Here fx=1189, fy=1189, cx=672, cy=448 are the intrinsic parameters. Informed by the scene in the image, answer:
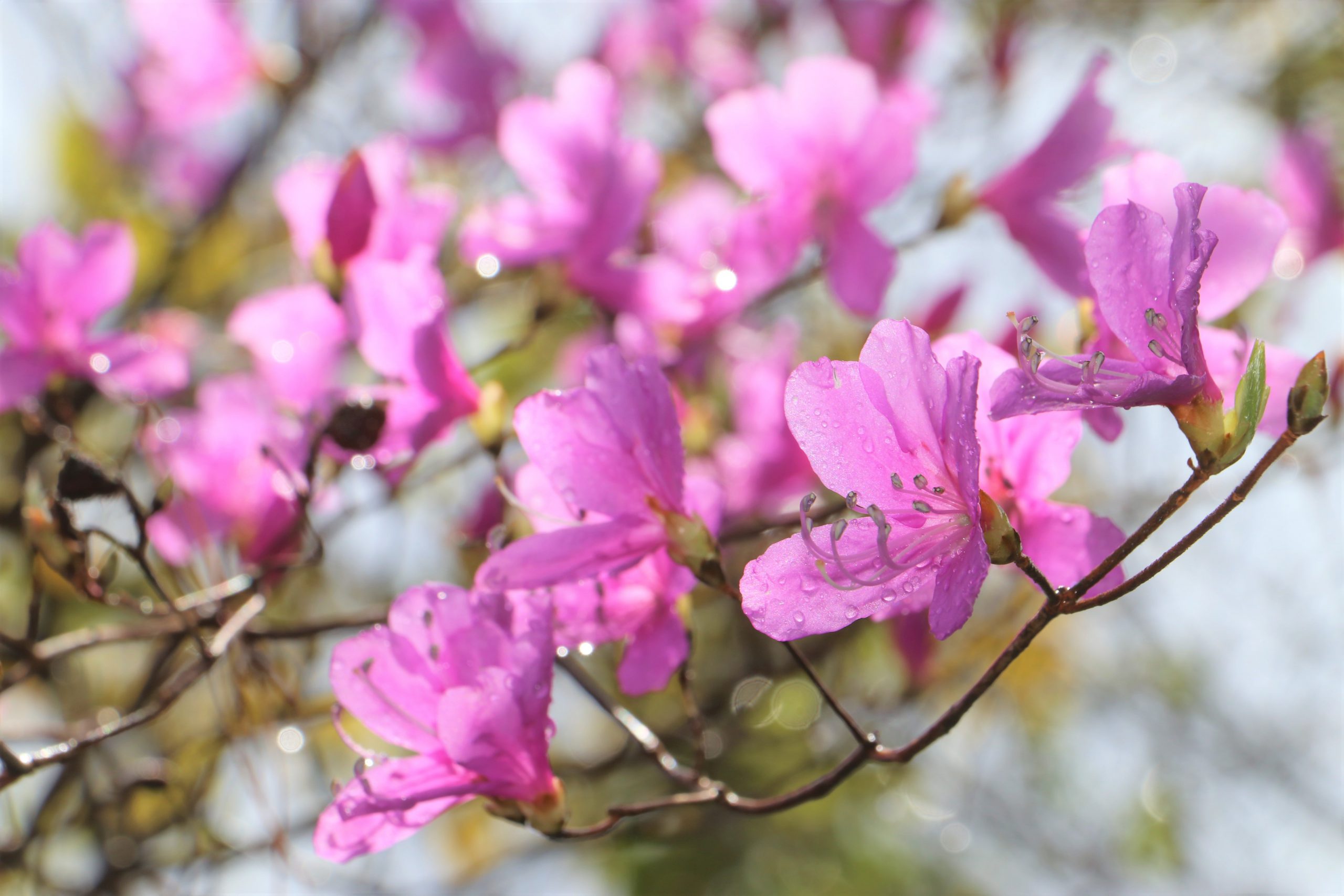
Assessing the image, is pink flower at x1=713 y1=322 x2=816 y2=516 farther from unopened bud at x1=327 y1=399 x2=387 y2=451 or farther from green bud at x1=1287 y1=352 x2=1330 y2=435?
green bud at x1=1287 y1=352 x2=1330 y2=435

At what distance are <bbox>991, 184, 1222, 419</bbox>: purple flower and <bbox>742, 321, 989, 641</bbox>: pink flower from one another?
7 centimetres

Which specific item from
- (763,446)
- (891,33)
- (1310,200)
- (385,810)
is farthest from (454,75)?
(385,810)

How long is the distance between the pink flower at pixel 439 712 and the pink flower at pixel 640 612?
0.33ft

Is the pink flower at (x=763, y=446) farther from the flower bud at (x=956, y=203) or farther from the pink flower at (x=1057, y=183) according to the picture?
the pink flower at (x=1057, y=183)

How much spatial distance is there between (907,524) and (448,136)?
6.87 ft

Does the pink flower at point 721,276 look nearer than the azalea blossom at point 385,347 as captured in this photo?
No

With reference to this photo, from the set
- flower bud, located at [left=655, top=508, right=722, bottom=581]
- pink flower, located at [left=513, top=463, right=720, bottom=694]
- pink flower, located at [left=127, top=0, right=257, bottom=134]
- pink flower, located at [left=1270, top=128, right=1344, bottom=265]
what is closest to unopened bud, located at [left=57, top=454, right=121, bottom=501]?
pink flower, located at [left=513, top=463, right=720, bottom=694]

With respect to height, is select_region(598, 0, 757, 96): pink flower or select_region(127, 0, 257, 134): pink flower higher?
select_region(127, 0, 257, 134): pink flower

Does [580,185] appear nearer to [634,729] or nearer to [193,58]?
[634,729]

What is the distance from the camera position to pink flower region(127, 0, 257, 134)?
296 centimetres

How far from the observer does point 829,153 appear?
67.5 inches

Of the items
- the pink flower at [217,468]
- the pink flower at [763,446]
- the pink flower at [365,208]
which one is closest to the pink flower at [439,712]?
the pink flower at [365,208]

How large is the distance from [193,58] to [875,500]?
2627mm

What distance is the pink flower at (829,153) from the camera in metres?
1.63
